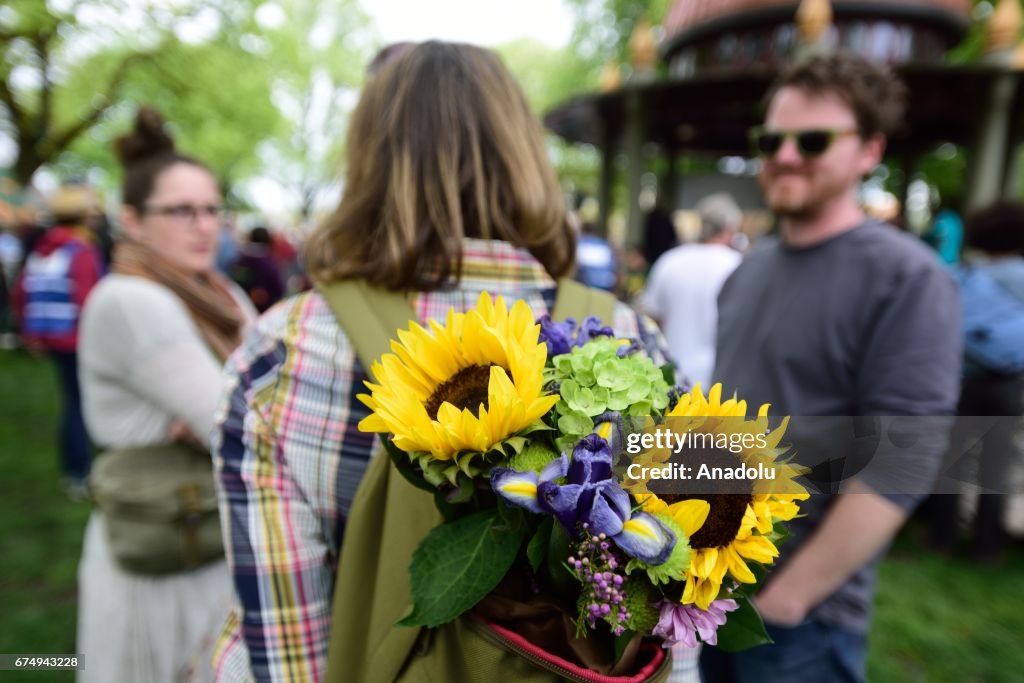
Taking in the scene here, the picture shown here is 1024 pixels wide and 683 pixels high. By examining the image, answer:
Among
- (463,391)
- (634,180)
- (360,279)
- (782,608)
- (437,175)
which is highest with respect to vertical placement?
(634,180)

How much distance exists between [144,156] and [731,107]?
374 inches

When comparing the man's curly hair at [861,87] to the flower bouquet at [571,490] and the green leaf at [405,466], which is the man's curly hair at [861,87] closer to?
the flower bouquet at [571,490]

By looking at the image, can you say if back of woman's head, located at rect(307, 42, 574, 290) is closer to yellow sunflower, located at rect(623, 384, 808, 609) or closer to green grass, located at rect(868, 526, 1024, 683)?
yellow sunflower, located at rect(623, 384, 808, 609)

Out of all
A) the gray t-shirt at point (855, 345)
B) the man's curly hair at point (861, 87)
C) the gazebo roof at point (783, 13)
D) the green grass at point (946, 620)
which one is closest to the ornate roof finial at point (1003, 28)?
the gazebo roof at point (783, 13)

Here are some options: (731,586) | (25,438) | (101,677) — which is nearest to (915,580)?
(731,586)

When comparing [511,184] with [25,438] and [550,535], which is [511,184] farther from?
[25,438]

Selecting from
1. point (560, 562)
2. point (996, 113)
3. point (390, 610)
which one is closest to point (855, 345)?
point (560, 562)

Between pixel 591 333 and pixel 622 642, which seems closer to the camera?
pixel 622 642

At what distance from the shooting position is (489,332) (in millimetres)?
833

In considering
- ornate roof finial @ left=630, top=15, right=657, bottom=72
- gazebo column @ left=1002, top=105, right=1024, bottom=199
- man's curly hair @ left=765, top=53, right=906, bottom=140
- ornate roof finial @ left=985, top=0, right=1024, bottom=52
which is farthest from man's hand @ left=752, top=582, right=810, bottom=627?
gazebo column @ left=1002, top=105, right=1024, bottom=199

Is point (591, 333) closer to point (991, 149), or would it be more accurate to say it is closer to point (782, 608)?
point (782, 608)

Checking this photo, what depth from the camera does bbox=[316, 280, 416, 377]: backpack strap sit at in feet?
3.58

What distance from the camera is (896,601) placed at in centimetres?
400

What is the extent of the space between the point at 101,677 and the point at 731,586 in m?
2.20
